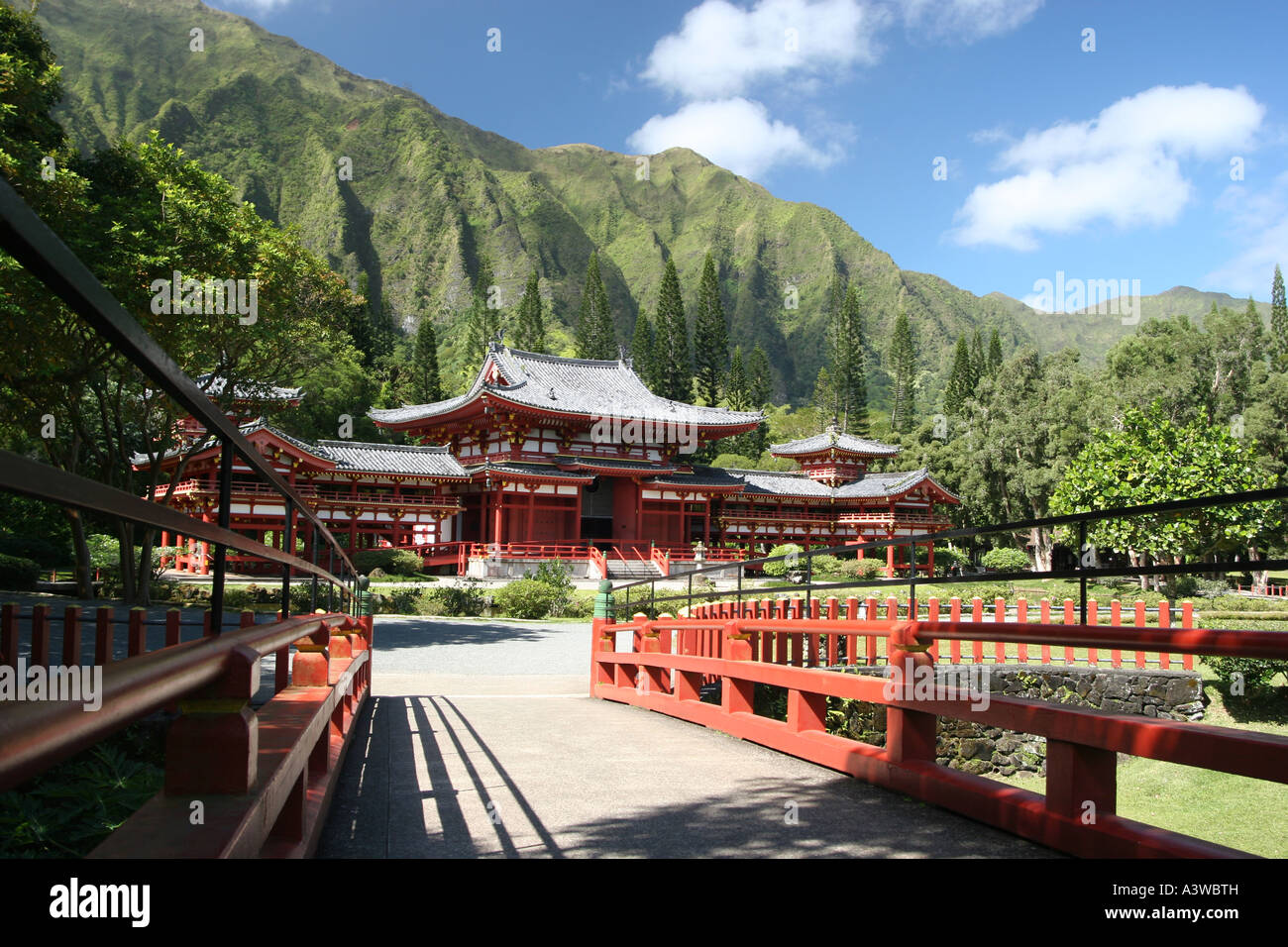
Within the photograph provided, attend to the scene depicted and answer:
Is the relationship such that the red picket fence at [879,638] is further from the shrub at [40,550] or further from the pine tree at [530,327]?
the pine tree at [530,327]

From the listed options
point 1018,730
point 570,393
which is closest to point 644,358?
point 570,393

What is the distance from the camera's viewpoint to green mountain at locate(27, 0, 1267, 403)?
129250mm

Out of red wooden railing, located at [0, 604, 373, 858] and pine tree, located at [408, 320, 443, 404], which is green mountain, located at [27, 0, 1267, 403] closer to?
pine tree, located at [408, 320, 443, 404]

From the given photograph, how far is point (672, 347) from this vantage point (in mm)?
72438

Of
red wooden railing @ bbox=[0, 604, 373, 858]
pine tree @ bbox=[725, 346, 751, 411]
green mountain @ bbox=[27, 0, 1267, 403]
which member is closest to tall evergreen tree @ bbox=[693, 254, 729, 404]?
pine tree @ bbox=[725, 346, 751, 411]

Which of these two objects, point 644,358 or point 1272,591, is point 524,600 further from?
point 644,358

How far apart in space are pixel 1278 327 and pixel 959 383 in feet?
70.2

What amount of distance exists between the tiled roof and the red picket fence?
21444mm

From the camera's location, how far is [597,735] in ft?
21.5

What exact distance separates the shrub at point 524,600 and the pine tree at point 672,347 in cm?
4501

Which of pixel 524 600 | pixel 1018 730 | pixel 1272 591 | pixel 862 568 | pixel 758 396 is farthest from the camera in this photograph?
pixel 758 396

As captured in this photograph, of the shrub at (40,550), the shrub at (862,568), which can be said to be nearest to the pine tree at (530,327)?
the shrub at (862,568)
